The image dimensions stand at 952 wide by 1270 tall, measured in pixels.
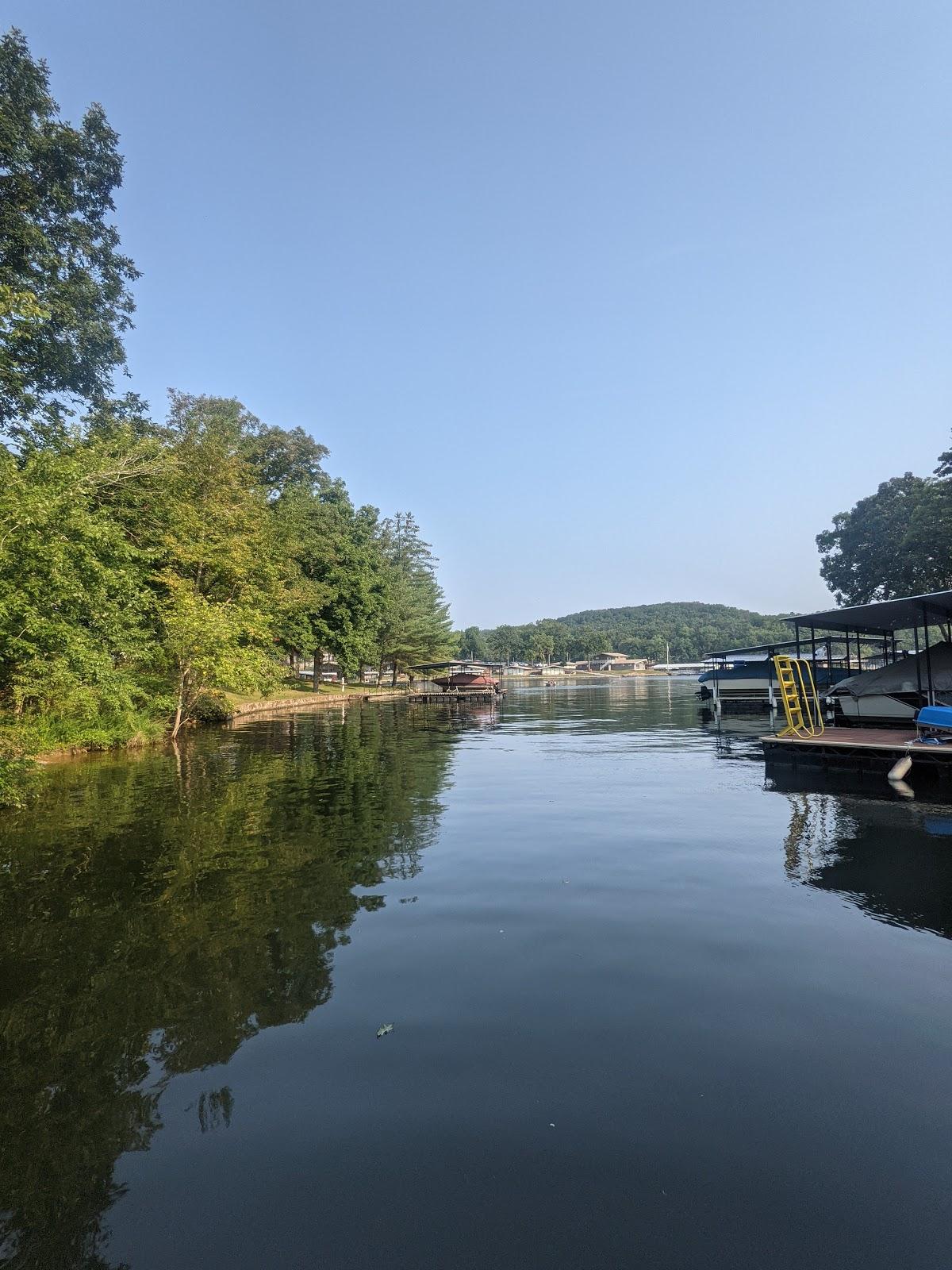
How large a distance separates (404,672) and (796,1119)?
211 feet

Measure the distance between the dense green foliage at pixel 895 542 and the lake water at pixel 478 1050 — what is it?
33174mm

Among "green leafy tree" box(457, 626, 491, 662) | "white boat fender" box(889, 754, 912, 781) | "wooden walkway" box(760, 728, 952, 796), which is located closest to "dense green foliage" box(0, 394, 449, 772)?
"wooden walkway" box(760, 728, 952, 796)

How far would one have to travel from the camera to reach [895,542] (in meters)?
40.3

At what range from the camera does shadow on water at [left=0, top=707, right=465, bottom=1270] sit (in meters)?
3.23

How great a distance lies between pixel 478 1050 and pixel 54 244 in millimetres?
31200

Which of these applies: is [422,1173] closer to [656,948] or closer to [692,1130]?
[692,1130]

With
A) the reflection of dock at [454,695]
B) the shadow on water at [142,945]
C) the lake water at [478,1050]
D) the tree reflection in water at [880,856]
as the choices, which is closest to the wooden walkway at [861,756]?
the tree reflection in water at [880,856]

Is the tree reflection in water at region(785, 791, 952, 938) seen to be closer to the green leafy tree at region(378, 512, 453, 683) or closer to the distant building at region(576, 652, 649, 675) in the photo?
the green leafy tree at region(378, 512, 453, 683)

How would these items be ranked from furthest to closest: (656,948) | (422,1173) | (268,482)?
(268,482)
(656,948)
(422,1173)

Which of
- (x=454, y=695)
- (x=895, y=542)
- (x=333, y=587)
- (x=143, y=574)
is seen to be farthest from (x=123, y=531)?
(x=895, y=542)

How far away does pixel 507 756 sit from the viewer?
17500 mm

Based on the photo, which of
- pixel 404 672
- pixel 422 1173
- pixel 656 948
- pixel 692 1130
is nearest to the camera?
pixel 422 1173

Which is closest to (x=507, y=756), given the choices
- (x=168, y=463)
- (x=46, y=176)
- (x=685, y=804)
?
(x=685, y=804)

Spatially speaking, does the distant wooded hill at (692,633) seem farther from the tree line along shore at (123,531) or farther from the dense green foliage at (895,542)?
the tree line along shore at (123,531)
